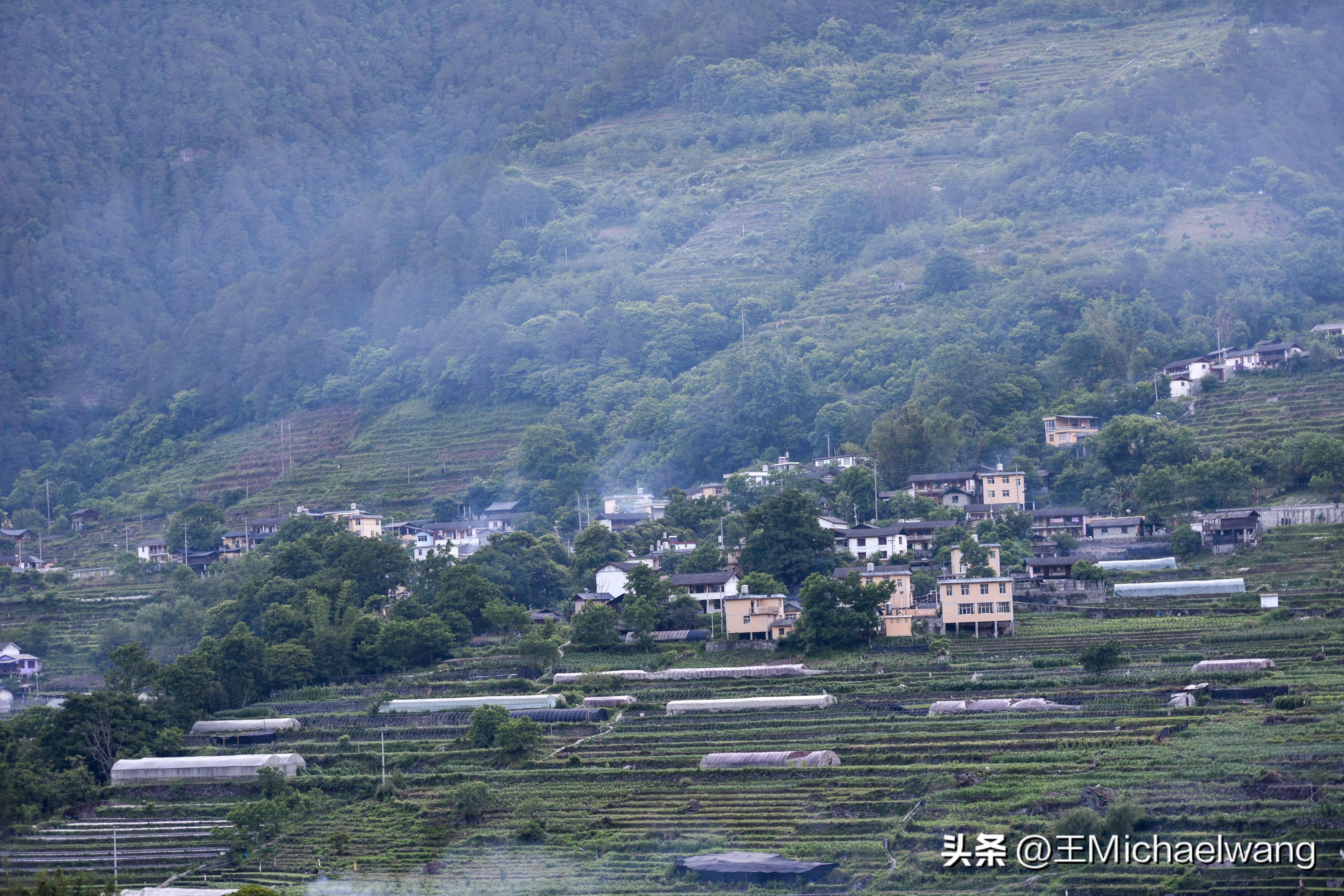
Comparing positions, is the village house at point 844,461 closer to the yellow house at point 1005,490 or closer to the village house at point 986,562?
the yellow house at point 1005,490

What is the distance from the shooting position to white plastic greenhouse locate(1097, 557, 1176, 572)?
39.9 meters

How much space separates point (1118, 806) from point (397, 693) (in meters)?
20.0

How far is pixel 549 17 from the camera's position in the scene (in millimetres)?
128375

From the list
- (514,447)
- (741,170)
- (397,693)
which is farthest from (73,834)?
(741,170)

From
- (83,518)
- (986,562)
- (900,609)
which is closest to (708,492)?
(900,609)

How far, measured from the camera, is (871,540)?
44.3 meters

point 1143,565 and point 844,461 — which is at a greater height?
point 844,461

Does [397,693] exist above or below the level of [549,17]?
below

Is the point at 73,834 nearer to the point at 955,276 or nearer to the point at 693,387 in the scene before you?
the point at 693,387

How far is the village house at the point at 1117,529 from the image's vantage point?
42906mm

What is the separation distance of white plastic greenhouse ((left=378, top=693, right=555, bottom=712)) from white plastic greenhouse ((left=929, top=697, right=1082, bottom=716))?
9291 millimetres

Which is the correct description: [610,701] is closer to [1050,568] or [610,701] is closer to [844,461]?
[1050,568]

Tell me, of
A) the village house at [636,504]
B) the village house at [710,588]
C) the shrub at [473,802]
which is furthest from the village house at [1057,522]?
the shrub at [473,802]

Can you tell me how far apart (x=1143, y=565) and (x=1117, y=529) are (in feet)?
9.89
